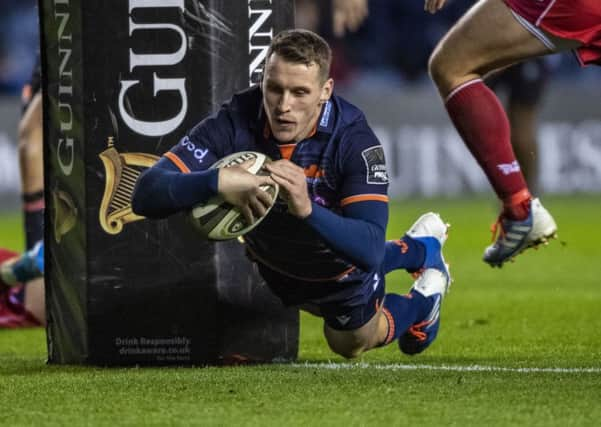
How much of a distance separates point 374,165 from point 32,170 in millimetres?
3510

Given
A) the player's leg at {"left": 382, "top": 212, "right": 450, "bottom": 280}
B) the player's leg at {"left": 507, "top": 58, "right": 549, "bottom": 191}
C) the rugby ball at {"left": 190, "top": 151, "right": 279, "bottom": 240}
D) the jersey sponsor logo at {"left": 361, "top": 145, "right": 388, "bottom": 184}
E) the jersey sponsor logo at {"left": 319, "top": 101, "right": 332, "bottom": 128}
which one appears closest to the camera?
the rugby ball at {"left": 190, "top": 151, "right": 279, "bottom": 240}

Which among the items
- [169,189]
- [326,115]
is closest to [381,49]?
[326,115]

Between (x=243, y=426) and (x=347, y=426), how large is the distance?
26 cm

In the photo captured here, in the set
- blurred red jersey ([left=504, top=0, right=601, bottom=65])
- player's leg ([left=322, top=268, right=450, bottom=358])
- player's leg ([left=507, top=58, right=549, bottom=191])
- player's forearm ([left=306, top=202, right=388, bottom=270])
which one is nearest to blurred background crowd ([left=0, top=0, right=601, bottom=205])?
player's leg ([left=507, top=58, right=549, bottom=191])

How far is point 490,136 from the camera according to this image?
497 centimetres

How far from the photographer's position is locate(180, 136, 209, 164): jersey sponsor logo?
439cm

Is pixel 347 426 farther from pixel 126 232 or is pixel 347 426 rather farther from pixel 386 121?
pixel 386 121

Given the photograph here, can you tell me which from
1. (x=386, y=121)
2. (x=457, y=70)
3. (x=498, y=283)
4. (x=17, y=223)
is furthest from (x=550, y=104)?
(x=457, y=70)

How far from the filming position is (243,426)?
11.6 feet

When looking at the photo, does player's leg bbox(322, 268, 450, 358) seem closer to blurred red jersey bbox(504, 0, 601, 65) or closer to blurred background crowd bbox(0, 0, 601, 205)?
blurred red jersey bbox(504, 0, 601, 65)

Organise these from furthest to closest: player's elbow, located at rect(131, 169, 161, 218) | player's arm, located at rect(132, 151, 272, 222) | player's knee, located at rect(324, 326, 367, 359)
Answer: player's knee, located at rect(324, 326, 367, 359)
player's elbow, located at rect(131, 169, 161, 218)
player's arm, located at rect(132, 151, 272, 222)

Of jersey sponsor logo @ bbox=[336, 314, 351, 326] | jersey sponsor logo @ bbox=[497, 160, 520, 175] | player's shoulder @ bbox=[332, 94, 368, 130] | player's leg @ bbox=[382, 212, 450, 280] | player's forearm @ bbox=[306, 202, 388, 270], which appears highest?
player's shoulder @ bbox=[332, 94, 368, 130]

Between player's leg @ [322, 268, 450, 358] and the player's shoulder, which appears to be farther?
player's leg @ [322, 268, 450, 358]

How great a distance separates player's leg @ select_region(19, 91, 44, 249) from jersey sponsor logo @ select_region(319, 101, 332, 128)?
3.02 m
